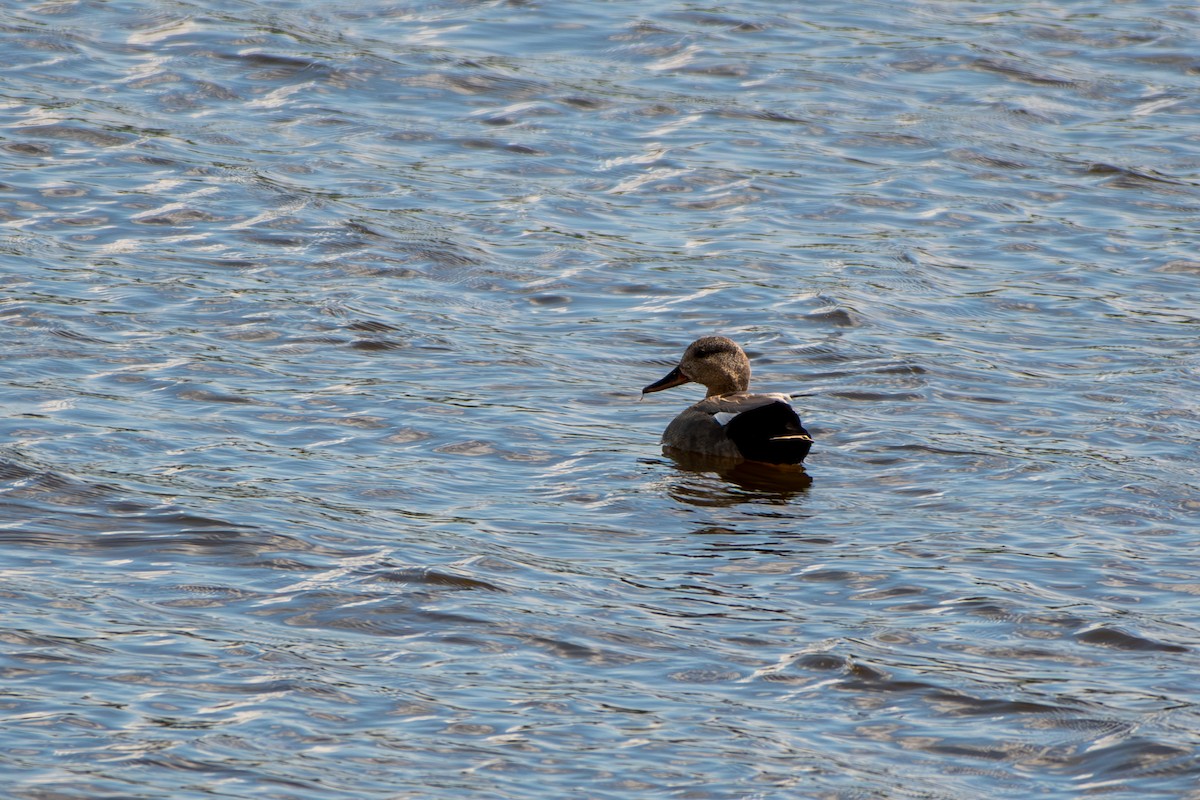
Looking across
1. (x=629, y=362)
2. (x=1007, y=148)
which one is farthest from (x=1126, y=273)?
(x=629, y=362)

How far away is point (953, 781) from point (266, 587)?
2981mm

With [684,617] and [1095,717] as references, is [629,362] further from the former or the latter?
[1095,717]

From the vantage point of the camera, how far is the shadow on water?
9.98m

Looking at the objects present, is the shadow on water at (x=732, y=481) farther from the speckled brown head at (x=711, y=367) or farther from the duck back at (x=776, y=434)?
the speckled brown head at (x=711, y=367)

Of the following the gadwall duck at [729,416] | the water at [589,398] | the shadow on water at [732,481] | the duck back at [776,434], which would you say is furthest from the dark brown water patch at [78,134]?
the duck back at [776,434]

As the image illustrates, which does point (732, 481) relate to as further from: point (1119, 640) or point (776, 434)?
point (1119, 640)

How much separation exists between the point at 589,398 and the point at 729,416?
942 mm

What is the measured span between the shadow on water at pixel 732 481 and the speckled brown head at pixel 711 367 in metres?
0.60

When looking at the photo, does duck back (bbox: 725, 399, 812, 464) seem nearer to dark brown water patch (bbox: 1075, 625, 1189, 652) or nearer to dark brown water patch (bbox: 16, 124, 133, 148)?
dark brown water patch (bbox: 1075, 625, 1189, 652)

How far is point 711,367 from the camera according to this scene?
36.7ft

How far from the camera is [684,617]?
26.1ft

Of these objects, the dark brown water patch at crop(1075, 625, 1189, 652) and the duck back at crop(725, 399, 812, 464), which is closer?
the dark brown water patch at crop(1075, 625, 1189, 652)

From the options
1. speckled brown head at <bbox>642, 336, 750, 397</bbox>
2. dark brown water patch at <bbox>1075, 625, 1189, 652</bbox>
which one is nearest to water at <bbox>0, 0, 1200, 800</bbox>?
dark brown water patch at <bbox>1075, 625, 1189, 652</bbox>

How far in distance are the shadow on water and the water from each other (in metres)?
0.07
